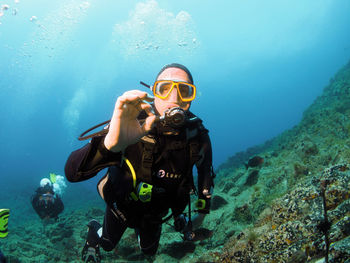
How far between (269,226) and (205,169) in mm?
1347

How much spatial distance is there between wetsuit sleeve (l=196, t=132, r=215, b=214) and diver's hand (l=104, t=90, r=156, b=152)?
4.55 feet

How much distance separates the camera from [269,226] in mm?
2988

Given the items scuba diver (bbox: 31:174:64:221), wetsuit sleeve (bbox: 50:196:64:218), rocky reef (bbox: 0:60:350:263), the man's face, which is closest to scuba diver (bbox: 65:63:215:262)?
the man's face

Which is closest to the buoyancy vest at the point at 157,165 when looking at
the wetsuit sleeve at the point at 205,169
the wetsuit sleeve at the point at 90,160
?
the wetsuit sleeve at the point at 205,169

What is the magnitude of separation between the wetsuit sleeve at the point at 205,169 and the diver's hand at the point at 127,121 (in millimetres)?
1386

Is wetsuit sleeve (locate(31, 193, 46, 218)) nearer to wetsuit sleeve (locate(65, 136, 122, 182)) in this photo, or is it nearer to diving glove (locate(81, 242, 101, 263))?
diving glove (locate(81, 242, 101, 263))

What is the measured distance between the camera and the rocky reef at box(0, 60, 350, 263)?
2205mm

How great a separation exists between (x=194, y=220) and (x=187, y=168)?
3.89 ft

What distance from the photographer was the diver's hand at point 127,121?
1572 mm

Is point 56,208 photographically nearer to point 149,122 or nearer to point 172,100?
point 172,100

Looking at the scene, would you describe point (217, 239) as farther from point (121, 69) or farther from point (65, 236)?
point (121, 69)

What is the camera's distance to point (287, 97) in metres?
183

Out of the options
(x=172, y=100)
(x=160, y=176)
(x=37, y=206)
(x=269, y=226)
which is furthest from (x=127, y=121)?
(x=37, y=206)

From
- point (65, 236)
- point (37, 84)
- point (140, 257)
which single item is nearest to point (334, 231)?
point (140, 257)
